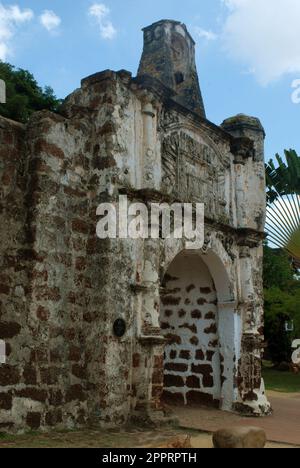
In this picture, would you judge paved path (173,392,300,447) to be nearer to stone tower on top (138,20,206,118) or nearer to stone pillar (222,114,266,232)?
stone pillar (222,114,266,232)

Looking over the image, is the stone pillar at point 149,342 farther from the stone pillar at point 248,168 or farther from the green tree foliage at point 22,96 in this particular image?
the green tree foliage at point 22,96

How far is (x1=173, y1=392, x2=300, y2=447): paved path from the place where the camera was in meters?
7.05

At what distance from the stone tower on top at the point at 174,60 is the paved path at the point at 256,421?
17.0 ft

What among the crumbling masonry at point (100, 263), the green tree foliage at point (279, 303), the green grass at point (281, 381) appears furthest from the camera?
the green tree foliage at point (279, 303)

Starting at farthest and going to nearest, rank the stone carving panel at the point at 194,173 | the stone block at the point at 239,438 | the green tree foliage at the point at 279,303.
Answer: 1. the green tree foliage at the point at 279,303
2. the stone carving panel at the point at 194,173
3. the stone block at the point at 239,438

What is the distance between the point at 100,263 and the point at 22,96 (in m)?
10.2

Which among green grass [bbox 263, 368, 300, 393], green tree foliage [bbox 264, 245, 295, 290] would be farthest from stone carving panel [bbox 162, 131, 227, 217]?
green tree foliage [bbox 264, 245, 295, 290]

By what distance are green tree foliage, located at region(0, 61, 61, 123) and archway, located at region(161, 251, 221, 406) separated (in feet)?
24.2

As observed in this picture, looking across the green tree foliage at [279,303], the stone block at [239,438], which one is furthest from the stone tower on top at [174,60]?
the green tree foliage at [279,303]

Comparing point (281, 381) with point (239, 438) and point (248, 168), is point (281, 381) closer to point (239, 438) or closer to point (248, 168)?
point (248, 168)

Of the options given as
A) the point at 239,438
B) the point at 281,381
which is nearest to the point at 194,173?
the point at 239,438

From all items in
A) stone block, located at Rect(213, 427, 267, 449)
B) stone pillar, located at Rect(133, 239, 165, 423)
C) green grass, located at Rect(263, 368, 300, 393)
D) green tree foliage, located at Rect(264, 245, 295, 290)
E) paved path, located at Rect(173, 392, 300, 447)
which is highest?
green tree foliage, located at Rect(264, 245, 295, 290)

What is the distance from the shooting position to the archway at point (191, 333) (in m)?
9.55

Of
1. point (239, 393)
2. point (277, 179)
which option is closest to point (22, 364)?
point (239, 393)
